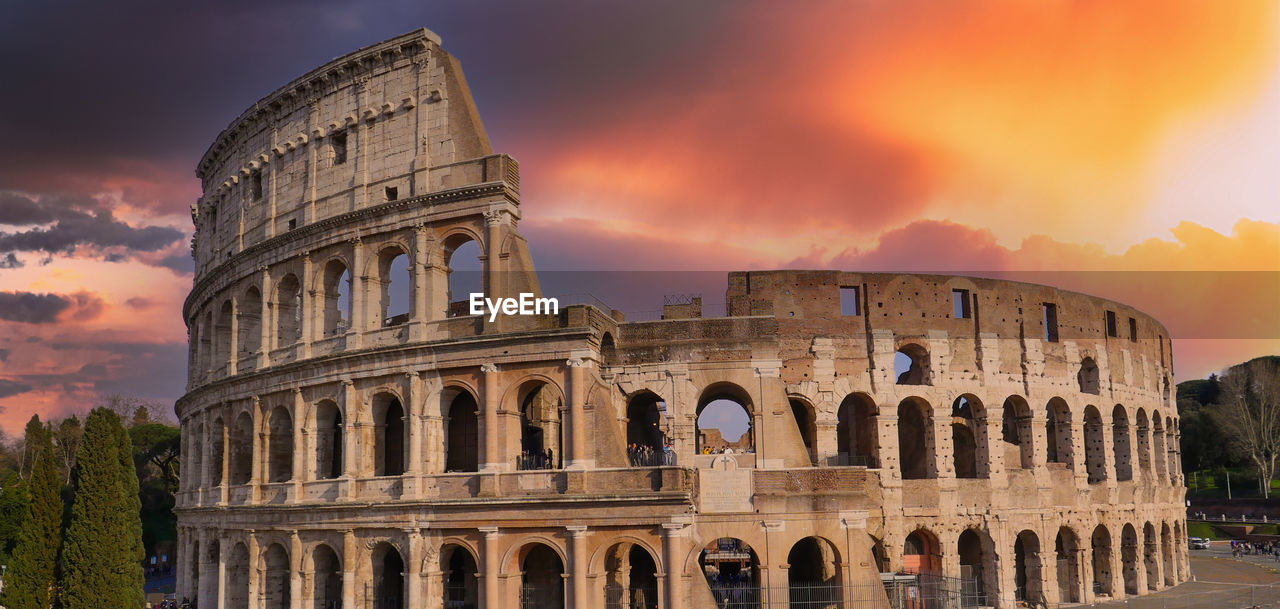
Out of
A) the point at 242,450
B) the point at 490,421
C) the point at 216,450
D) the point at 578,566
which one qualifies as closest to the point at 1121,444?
the point at 578,566

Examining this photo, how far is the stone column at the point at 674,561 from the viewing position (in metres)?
23.6

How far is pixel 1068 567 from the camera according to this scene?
33.4 metres

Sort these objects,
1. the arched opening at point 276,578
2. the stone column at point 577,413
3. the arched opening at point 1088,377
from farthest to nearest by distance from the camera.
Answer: the arched opening at point 1088,377, the arched opening at point 276,578, the stone column at point 577,413

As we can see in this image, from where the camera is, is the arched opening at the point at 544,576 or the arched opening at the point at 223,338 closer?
the arched opening at the point at 544,576

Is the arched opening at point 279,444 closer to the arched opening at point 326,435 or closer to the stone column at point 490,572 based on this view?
the arched opening at point 326,435

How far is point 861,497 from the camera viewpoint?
25.4 m

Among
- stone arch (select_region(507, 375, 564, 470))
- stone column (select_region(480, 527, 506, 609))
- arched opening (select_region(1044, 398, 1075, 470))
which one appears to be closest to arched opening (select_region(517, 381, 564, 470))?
stone arch (select_region(507, 375, 564, 470))

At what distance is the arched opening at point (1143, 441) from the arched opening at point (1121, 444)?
64.4 inches

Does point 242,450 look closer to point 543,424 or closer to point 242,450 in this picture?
point 242,450

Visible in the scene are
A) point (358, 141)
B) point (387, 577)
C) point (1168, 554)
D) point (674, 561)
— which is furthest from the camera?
point (1168, 554)

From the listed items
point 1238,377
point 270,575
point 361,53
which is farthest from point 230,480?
point 1238,377

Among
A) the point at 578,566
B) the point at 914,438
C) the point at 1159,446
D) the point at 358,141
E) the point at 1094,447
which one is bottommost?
the point at 578,566

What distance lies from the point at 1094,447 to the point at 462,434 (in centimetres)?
2284

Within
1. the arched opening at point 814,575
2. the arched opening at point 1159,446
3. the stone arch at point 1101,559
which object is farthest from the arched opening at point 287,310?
the arched opening at point 1159,446
